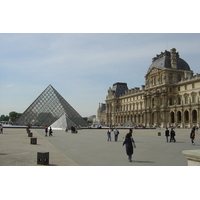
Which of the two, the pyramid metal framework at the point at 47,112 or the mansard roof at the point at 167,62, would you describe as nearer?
the pyramid metal framework at the point at 47,112

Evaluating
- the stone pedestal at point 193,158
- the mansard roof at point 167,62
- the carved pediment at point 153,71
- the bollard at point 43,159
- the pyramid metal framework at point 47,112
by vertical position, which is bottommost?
the bollard at point 43,159

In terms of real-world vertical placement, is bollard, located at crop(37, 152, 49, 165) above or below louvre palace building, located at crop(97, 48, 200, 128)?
below

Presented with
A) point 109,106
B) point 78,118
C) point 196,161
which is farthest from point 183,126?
point 196,161

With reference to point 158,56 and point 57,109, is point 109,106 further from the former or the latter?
point 57,109

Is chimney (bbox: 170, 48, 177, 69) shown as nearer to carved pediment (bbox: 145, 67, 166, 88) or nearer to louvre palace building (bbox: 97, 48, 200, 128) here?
louvre palace building (bbox: 97, 48, 200, 128)

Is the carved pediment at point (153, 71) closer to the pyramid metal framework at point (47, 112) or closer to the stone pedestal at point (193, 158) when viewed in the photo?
the pyramid metal framework at point (47, 112)

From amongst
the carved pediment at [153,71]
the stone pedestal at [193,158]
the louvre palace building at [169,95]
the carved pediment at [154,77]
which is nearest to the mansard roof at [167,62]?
the louvre palace building at [169,95]

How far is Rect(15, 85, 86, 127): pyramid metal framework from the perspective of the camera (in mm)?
45750

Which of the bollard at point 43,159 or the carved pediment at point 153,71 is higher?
the carved pediment at point 153,71

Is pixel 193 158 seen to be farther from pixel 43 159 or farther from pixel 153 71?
pixel 153 71

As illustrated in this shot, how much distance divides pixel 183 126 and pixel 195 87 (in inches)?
373

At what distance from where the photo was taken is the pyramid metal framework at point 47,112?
45.8 m

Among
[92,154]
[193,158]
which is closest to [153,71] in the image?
[92,154]

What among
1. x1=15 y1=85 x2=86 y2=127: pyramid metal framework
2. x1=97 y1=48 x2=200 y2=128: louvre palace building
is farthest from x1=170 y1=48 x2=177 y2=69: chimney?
x1=15 y1=85 x2=86 y2=127: pyramid metal framework
